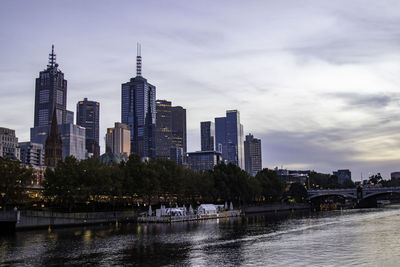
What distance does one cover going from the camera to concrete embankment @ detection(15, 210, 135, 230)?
106 metres

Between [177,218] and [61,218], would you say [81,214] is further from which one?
[177,218]

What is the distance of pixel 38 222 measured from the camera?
357ft

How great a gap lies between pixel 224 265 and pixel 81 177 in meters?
86.6

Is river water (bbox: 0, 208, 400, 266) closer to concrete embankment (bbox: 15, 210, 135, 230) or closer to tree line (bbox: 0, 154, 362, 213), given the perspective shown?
concrete embankment (bbox: 15, 210, 135, 230)

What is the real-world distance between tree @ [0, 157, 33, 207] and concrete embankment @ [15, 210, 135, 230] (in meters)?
8.14

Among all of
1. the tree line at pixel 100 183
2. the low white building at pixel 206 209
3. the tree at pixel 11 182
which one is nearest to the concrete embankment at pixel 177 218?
the low white building at pixel 206 209

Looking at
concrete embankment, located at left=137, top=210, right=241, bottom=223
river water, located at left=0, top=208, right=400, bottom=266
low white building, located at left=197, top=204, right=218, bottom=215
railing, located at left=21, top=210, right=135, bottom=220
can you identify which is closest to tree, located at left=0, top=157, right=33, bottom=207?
railing, located at left=21, top=210, right=135, bottom=220

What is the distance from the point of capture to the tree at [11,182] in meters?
113

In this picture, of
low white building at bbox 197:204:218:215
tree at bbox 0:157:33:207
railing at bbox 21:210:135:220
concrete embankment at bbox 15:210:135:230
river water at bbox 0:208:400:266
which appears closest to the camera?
river water at bbox 0:208:400:266

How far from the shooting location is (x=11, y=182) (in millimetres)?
114125

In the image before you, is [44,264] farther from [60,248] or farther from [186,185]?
[186,185]

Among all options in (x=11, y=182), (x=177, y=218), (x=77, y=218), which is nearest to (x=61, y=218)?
(x=77, y=218)

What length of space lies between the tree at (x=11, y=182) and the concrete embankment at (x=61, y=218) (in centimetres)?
814

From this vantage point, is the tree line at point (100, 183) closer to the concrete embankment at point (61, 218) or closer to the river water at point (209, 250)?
the concrete embankment at point (61, 218)
